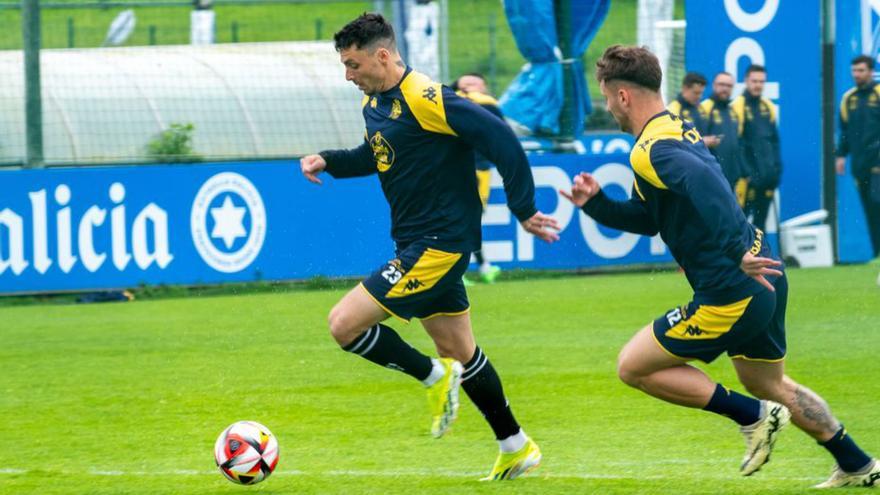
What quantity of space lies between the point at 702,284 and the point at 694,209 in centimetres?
31

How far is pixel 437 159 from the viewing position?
6719mm

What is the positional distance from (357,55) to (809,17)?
10.7m

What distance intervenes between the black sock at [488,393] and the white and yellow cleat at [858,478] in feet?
4.88

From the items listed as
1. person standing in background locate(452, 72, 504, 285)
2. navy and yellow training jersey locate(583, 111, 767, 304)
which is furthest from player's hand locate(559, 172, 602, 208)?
person standing in background locate(452, 72, 504, 285)

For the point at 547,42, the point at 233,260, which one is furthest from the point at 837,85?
the point at 233,260

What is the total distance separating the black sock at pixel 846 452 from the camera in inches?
240

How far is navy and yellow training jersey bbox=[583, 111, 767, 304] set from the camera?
5.53 m

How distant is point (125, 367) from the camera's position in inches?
415

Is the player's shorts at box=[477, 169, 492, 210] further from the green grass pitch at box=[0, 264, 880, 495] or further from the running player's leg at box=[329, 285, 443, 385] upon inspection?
the running player's leg at box=[329, 285, 443, 385]

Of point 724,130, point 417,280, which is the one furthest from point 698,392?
point 724,130

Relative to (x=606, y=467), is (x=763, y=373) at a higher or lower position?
higher

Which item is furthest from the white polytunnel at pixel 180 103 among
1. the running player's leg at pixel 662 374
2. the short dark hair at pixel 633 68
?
the running player's leg at pixel 662 374

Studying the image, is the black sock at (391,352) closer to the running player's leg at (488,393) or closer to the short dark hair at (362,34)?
the running player's leg at (488,393)

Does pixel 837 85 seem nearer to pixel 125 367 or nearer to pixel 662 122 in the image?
pixel 125 367
